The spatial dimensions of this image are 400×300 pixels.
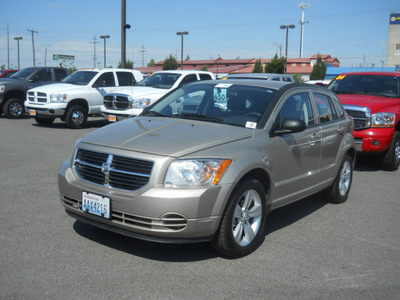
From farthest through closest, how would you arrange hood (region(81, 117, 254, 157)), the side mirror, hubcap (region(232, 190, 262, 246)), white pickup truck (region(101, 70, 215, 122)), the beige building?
the beige building → white pickup truck (region(101, 70, 215, 122)) → the side mirror → hubcap (region(232, 190, 262, 246)) → hood (region(81, 117, 254, 157))

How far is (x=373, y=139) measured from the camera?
8.71 m

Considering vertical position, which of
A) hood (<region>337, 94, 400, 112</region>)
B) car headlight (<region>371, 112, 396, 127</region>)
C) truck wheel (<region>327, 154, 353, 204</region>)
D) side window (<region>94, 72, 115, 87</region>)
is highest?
side window (<region>94, 72, 115, 87</region>)

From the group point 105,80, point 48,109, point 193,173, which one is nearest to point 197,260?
point 193,173

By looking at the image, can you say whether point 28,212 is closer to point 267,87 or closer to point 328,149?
point 267,87

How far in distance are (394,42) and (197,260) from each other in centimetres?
9122

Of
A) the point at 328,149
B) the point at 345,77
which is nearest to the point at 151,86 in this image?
the point at 345,77

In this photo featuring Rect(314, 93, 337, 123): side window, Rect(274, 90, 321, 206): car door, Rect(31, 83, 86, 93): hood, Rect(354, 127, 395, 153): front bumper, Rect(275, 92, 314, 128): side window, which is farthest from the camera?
Rect(31, 83, 86, 93): hood

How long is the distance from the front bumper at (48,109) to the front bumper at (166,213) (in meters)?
10.7

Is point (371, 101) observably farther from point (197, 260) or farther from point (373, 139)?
point (197, 260)

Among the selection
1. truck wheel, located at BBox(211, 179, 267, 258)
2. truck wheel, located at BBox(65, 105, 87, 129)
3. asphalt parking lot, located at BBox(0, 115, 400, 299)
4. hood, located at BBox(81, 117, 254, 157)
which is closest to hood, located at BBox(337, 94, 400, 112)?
asphalt parking lot, located at BBox(0, 115, 400, 299)

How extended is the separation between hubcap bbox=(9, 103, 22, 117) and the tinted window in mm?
4269

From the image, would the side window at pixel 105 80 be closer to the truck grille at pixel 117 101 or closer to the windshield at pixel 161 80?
the windshield at pixel 161 80

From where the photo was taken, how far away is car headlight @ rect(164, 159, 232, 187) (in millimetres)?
3850

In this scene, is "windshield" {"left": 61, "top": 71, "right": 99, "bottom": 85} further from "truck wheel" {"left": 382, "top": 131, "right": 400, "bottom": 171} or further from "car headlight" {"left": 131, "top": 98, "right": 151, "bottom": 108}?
"truck wheel" {"left": 382, "top": 131, "right": 400, "bottom": 171}
